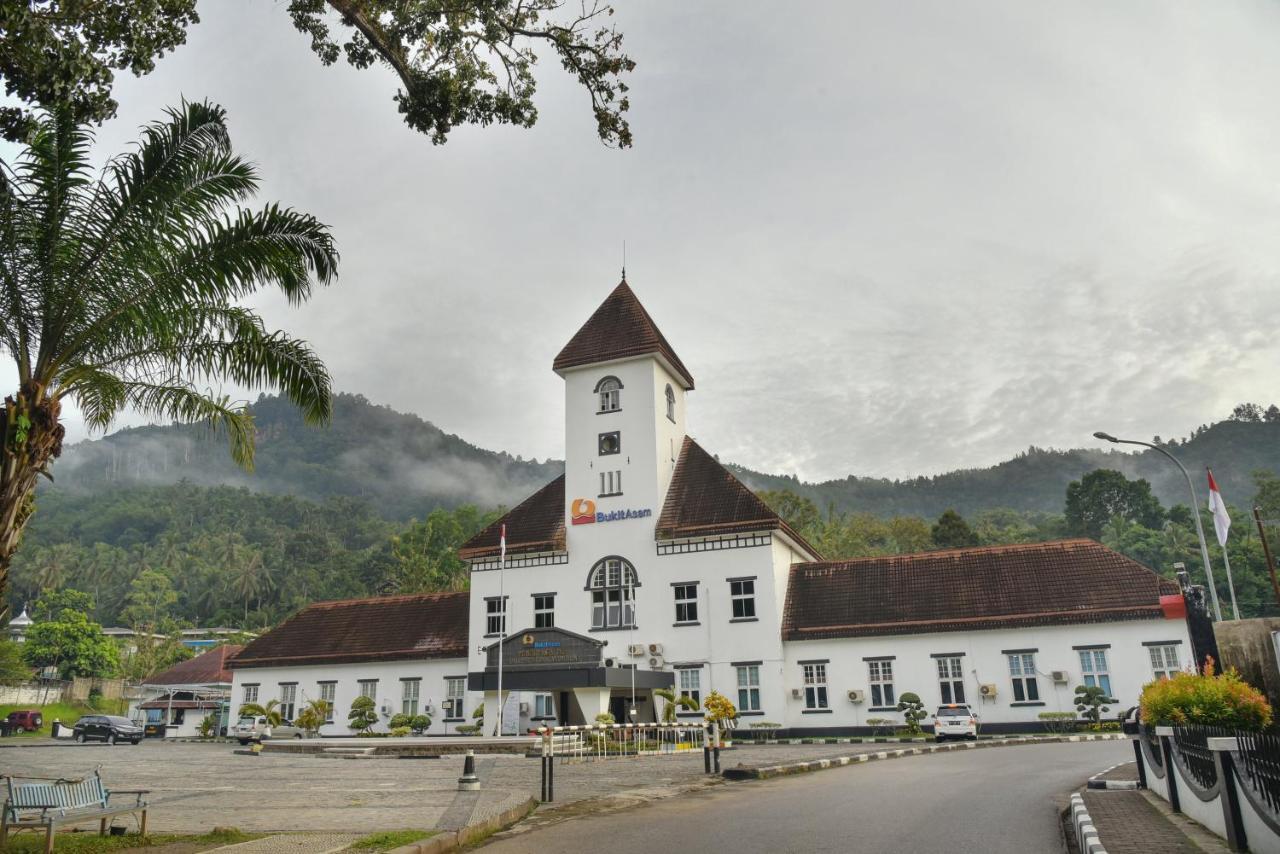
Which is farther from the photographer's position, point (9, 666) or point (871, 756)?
point (9, 666)

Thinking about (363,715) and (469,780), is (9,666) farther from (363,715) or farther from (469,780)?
(469,780)

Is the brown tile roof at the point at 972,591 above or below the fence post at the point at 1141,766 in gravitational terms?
above

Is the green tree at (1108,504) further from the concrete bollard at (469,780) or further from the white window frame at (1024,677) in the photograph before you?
the concrete bollard at (469,780)

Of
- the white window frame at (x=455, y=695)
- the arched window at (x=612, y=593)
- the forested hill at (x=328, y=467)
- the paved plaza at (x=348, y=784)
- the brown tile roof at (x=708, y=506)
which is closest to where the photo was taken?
the paved plaza at (x=348, y=784)

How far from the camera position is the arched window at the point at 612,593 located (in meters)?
32.1

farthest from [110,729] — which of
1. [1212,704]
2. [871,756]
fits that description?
[1212,704]

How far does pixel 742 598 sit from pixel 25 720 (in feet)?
153

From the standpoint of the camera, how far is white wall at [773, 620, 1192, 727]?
2753cm

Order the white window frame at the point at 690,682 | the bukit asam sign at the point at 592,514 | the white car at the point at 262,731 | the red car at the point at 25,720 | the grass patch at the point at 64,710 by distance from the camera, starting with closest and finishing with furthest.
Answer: the white window frame at the point at 690,682 → the bukit asam sign at the point at 592,514 → the white car at the point at 262,731 → the red car at the point at 25,720 → the grass patch at the point at 64,710

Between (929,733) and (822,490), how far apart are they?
111 metres

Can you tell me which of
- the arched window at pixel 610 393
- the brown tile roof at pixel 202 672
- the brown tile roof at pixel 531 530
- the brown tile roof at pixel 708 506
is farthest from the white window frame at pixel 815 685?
the brown tile roof at pixel 202 672

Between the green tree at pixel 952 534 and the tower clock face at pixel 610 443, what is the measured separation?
4085 centimetres

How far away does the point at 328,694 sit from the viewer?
1431 inches

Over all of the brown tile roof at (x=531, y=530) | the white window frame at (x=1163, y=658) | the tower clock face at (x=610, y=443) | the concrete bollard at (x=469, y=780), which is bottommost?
the concrete bollard at (x=469, y=780)
